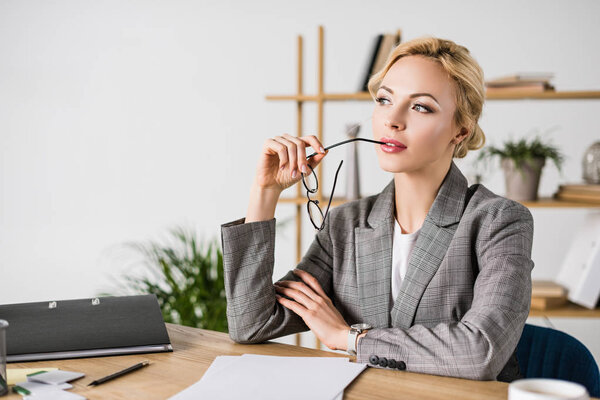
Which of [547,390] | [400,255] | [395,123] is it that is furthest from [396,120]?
[547,390]

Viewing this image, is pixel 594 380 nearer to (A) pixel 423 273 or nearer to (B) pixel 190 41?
(A) pixel 423 273

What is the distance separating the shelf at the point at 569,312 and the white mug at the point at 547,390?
6.54 feet

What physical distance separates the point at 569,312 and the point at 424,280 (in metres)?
1.49

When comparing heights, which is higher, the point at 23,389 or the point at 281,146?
the point at 281,146

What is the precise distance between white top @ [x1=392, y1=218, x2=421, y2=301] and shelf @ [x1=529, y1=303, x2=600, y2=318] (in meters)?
1.34

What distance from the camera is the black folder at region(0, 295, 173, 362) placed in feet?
3.77

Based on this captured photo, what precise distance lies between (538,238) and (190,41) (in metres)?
2.22

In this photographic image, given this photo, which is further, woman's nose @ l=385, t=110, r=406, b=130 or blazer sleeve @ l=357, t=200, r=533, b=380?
woman's nose @ l=385, t=110, r=406, b=130

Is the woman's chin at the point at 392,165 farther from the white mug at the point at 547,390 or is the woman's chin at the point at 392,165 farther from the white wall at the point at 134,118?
the white wall at the point at 134,118

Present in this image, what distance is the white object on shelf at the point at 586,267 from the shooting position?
100 inches

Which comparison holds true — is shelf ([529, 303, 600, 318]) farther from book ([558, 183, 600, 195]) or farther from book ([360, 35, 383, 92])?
book ([360, 35, 383, 92])

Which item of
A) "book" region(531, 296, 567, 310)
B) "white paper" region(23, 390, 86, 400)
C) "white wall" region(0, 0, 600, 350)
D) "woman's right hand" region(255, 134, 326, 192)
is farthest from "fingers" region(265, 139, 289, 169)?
"white wall" region(0, 0, 600, 350)

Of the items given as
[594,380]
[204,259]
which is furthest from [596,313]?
[204,259]

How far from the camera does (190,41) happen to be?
3451 millimetres
